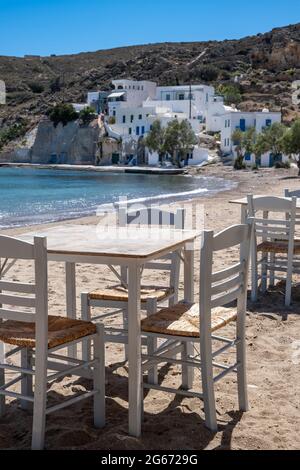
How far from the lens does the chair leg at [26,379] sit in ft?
10.1

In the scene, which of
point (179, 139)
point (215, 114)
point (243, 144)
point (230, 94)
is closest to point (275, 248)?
point (243, 144)

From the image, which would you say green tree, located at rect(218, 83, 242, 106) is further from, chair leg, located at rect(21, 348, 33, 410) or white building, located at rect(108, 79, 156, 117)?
chair leg, located at rect(21, 348, 33, 410)

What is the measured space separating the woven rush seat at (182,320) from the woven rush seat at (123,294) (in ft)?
1.11

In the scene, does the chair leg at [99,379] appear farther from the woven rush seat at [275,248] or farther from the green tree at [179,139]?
the green tree at [179,139]

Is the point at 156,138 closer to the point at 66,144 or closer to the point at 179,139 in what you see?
the point at 179,139

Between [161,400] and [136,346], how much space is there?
27.8 inches

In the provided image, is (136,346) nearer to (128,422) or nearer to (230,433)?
(128,422)

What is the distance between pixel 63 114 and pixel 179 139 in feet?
77.4

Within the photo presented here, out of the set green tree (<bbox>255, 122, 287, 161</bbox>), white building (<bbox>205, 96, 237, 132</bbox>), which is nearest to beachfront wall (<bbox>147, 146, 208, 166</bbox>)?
white building (<bbox>205, 96, 237, 132</bbox>)

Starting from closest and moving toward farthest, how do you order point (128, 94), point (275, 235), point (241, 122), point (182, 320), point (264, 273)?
point (182, 320) → point (275, 235) → point (264, 273) → point (241, 122) → point (128, 94)

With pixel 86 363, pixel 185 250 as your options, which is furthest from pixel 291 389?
pixel 86 363

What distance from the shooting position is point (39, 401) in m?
2.73

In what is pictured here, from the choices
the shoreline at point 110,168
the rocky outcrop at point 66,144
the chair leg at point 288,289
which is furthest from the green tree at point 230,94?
the chair leg at point 288,289

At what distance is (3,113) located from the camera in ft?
300
